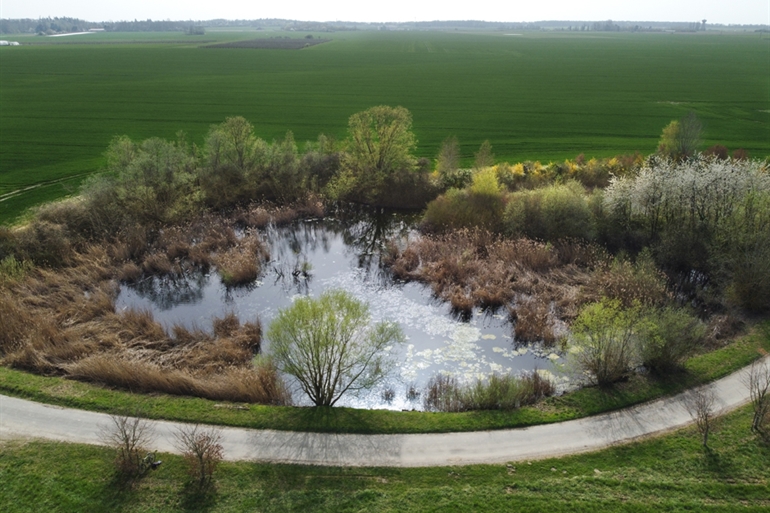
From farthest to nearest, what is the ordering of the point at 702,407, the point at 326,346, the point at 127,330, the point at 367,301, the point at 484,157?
the point at 484,157
the point at 367,301
the point at 127,330
the point at 326,346
the point at 702,407

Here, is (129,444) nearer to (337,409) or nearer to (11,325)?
(337,409)

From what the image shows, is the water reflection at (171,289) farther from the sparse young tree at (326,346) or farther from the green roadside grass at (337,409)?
the sparse young tree at (326,346)

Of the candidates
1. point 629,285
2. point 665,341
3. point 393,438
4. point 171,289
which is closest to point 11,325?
point 171,289

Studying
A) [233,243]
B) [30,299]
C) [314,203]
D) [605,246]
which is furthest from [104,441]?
[605,246]

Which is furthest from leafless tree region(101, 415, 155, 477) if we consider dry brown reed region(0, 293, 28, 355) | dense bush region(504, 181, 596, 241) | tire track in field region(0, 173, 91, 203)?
tire track in field region(0, 173, 91, 203)

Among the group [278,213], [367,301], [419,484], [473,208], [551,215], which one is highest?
[551,215]

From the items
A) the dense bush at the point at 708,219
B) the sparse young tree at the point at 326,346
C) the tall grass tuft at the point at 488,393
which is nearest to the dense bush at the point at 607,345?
the tall grass tuft at the point at 488,393

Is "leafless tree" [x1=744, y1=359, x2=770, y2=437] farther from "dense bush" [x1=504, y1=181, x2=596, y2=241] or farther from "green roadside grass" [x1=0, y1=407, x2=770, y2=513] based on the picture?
"dense bush" [x1=504, y1=181, x2=596, y2=241]
